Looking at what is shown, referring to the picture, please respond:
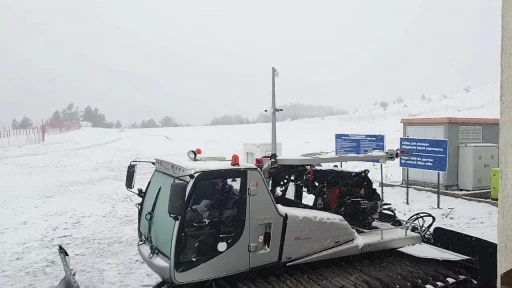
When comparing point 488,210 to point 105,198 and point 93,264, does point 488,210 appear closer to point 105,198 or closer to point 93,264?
point 93,264

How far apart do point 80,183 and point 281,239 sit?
18021 mm

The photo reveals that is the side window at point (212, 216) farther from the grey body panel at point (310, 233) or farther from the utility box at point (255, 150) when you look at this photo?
the utility box at point (255, 150)

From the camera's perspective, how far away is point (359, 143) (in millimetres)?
14516

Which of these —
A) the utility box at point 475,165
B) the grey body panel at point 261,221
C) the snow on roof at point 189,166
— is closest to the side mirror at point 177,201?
the snow on roof at point 189,166

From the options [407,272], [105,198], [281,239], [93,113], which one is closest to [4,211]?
[105,198]

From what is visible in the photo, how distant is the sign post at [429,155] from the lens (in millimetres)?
12258

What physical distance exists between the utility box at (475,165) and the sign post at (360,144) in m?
2.64

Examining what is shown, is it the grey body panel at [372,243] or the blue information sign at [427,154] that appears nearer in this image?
the grey body panel at [372,243]

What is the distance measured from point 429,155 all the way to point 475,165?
2.27 m

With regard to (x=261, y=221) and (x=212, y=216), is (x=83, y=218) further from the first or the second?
(x=261, y=221)

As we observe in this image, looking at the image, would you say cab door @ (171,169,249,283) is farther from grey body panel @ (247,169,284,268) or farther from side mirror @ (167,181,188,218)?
side mirror @ (167,181,188,218)

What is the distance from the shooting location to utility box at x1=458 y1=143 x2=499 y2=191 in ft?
45.2

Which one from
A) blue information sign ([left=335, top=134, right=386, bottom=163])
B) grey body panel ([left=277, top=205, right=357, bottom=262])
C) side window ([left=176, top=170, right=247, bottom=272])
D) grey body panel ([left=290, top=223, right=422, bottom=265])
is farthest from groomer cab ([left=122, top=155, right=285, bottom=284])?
blue information sign ([left=335, top=134, right=386, bottom=163])

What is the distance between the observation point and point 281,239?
5227 mm
